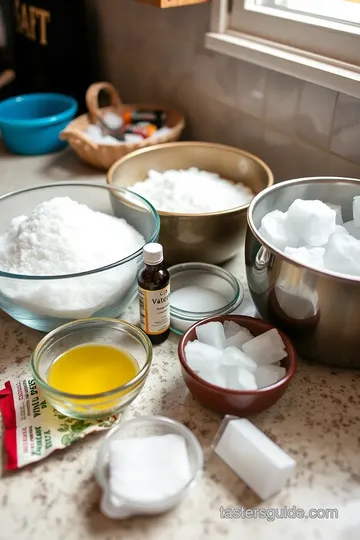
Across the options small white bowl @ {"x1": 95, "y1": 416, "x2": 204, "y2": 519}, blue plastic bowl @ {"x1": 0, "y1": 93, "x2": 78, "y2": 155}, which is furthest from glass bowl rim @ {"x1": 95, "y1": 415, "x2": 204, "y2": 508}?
blue plastic bowl @ {"x1": 0, "y1": 93, "x2": 78, "y2": 155}

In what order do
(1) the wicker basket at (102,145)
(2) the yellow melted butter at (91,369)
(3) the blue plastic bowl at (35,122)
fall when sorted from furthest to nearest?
(3) the blue plastic bowl at (35,122) < (1) the wicker basket at (102,145) < (2) the yellow melted butter at (91,369)

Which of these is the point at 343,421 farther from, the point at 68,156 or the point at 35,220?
the point at 68,156

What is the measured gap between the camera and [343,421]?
2.06ft

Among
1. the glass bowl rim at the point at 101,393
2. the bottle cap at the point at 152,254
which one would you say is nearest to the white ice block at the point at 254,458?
the glass bowl rim at the point at 101,393

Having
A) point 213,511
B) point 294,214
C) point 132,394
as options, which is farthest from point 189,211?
point 213,511

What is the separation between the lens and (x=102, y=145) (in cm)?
108

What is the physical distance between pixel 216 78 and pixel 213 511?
0.86 metres

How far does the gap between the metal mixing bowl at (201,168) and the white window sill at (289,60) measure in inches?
6.3

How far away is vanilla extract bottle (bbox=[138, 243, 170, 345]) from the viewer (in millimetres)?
671

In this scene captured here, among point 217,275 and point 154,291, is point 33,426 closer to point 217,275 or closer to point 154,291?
point 154,291

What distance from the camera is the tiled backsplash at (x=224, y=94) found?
2.93ft

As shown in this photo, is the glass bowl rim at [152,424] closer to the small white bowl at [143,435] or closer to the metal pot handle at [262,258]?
the small white bowl at [143,435]

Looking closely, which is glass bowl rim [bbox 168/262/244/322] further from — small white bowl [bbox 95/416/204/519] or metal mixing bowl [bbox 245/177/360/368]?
small white bowl [bbox 95/416/204/519]

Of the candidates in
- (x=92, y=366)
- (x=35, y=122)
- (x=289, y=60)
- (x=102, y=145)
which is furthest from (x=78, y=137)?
(x=92, y=366)
